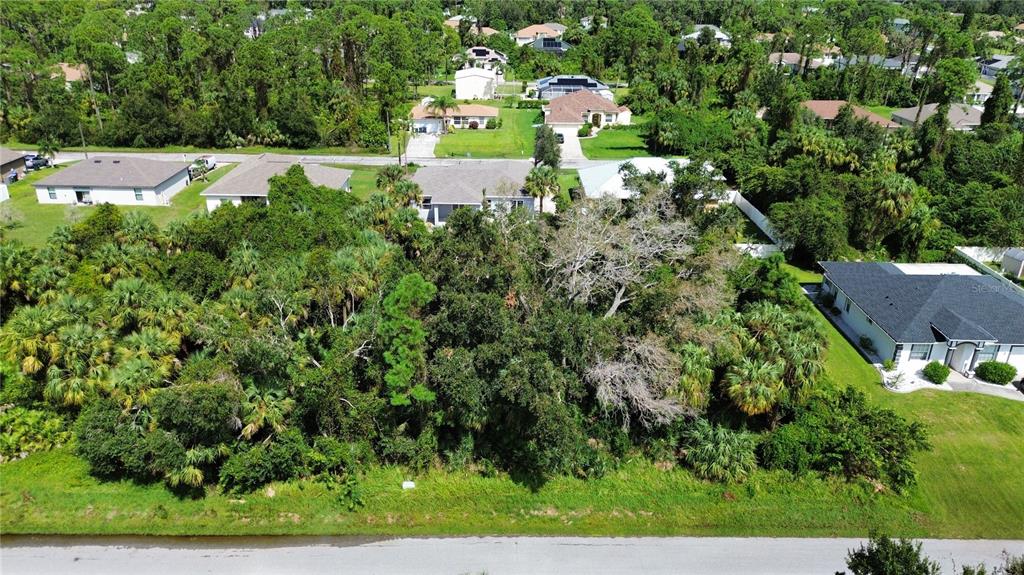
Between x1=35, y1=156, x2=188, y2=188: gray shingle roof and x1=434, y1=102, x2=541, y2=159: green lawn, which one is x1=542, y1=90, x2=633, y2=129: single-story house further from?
x1=35, y1=156, x2=188, y2=188: gray shingle roof

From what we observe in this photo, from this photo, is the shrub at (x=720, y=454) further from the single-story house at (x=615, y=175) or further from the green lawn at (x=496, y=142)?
the green lawn at (x=496, y=142)

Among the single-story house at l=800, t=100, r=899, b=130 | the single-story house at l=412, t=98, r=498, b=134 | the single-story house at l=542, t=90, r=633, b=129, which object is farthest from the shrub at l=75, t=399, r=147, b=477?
the single-story house at l=800, t=100, r=899, b=130

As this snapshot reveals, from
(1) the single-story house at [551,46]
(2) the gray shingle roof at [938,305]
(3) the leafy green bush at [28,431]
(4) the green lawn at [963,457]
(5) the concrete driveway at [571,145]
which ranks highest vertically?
(1) the single-story house at [551,46]

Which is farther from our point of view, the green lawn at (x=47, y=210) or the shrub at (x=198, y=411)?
the green lawn at (x=47, y=210)

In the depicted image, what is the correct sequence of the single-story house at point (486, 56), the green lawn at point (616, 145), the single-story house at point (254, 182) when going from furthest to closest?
the single-story house at point (486, 56), the green lawn at point (616, 145), the single-story house at point (254, 182)

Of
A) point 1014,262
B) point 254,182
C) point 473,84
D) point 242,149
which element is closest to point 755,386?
point 1014,262

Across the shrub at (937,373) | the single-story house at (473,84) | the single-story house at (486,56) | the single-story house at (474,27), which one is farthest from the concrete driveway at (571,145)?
the single-story house at (474,27)
